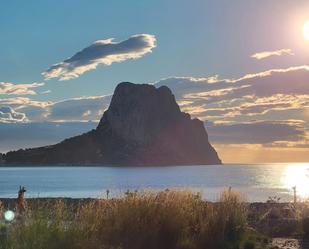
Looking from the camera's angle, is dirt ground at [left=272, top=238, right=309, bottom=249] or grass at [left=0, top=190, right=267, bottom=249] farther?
dirt ground at [left=272, top=238, right=309, bottom=249]

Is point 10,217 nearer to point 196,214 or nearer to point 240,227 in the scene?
point 196,214

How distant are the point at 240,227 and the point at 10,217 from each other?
20.6 feet

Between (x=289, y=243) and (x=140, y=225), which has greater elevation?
(x=140, y=225)

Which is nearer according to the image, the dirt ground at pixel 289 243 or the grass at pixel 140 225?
the grass at pixel 140 225

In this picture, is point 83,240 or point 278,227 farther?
point 278,227

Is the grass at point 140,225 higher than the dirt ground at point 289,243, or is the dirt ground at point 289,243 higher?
the grass at point 140,225

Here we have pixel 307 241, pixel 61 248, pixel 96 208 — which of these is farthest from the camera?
pixel 307 241

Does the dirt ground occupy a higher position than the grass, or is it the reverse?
the grass

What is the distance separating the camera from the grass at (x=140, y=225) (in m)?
11.3

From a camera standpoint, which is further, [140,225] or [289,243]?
[289,243]

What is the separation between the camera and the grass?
11.3m

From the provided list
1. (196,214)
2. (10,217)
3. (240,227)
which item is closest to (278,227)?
(240,227)

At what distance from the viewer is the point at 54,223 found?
1148 centimetres

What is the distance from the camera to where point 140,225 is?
13680 millimetres
